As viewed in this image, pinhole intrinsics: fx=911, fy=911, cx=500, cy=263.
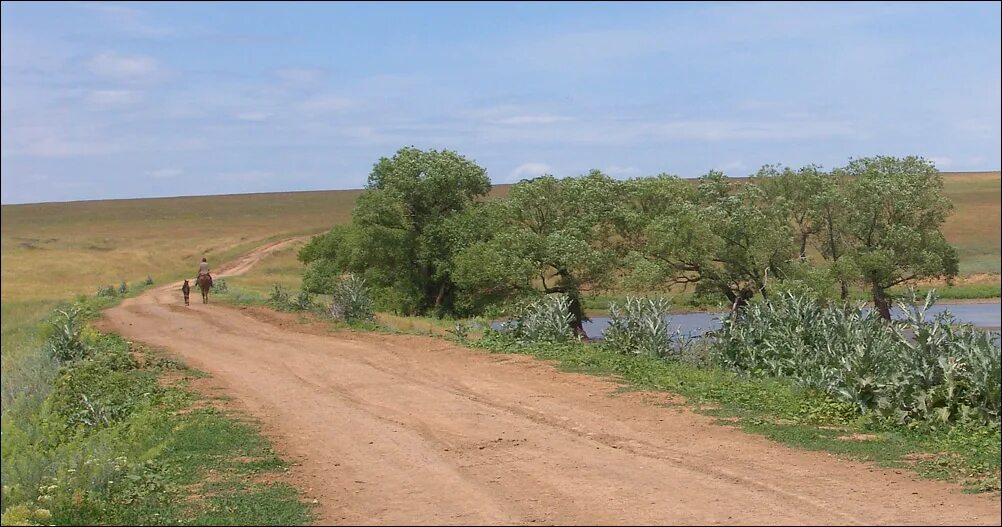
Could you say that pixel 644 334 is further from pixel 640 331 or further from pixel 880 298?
pixel 880 298

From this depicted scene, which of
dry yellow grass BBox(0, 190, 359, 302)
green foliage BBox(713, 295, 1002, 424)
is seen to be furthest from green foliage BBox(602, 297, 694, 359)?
dry yellow grass BBox(0, 190, 359, 302)

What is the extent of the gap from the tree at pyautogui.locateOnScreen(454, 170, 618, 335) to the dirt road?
56.1ft

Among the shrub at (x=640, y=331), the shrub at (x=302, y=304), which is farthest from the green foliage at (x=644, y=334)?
the shrub at (x=302, y=304)

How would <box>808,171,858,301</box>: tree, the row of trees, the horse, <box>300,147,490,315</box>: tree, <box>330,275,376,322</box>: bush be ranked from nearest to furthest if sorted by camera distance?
1. <box>330,275,376,322</box>: bush
2. the horse
3. the row of trees
4. <box>808,171,858,301</box>: tree
5. <box>300,147,490,315</box>: tree

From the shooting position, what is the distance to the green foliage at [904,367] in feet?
31.7

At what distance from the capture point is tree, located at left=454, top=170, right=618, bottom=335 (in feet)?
110

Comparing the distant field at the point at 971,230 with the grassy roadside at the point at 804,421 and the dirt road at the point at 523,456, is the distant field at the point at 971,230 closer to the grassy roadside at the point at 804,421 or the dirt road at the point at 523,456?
the grassy roadside at the point at 804,421

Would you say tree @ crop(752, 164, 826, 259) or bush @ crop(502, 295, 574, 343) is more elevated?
tree @ crop(752, 164, 826, 259)

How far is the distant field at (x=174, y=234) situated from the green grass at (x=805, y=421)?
4320 millimetres

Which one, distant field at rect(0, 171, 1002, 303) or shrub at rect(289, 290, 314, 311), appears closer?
distant field at rect(0, 171, 1002, 303)

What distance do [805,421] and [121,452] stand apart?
25.0 ft

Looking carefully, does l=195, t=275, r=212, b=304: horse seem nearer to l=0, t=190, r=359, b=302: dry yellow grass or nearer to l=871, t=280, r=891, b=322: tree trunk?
l=0, t=190, r=359, b=302: dry yellow grass

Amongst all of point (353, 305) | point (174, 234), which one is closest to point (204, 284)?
point (353, 305)

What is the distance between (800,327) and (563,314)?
526cm
